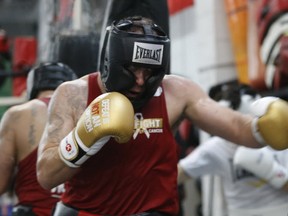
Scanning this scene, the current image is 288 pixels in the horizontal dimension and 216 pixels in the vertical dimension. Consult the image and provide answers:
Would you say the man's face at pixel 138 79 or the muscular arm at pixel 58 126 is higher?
the man's face at pixel 138 79

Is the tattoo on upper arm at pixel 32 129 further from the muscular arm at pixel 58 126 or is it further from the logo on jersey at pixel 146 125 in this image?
the logo on jersey at pixel 146 125

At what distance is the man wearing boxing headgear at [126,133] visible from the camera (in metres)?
2.35

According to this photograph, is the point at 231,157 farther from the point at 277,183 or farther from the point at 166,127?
the point at 166,127

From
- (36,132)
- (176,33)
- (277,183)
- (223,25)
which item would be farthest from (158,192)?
(176,33)

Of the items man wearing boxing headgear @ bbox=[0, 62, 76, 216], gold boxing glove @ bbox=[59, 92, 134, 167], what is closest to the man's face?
gold boxing glove @ bbox=[59, 92, 134, 167]

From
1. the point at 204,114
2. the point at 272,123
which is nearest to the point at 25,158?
the point at 204,114

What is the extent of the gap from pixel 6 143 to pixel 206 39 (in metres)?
4.28

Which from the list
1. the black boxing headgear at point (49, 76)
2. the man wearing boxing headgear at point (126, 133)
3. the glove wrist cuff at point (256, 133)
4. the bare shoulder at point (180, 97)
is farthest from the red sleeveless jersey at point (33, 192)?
the glove wrist cuff at point (256, 133)

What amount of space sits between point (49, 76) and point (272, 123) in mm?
1532

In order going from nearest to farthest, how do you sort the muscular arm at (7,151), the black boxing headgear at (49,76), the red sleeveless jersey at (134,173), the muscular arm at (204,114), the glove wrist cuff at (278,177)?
1. the red sleeveless jersey at (134,173)
2. the muscular arm at (204,114)
3. the muscular arm at (7,151)
4. the black boxing headgear at (49,76)
5. the glove wrist cuff at (278,177)

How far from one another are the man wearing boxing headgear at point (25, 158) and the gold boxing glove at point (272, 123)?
3.93 ft

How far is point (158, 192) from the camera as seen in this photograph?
8.29 ft

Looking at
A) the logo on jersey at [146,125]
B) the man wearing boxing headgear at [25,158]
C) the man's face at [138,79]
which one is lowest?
the man wearing boxing headgear at [25,158]

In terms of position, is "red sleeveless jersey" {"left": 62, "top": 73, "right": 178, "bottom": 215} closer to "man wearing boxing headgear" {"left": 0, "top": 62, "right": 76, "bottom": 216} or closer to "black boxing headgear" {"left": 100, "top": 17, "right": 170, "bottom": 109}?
"black boxing headgear" {"left": 100, "top": 17, "right": 170, "bottom": 109}
